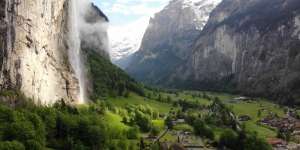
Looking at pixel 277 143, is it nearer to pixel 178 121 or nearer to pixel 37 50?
pixel 178 121

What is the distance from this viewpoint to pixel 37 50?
446 feet

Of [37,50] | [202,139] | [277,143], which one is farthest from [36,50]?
[277,143]

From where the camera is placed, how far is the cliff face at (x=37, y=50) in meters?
123

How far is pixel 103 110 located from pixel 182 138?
30.4m

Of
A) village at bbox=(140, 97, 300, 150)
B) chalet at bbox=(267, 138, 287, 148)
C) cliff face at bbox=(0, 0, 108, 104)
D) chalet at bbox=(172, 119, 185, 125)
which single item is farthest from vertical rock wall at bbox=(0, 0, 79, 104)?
chalet at bbox=(267, 138, 287, 148)

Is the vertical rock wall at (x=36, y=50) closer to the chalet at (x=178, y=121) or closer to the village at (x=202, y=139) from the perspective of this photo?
the village at (x=202, y=139)

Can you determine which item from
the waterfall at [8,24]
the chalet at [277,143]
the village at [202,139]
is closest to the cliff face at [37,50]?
the waterfall at [8,24]

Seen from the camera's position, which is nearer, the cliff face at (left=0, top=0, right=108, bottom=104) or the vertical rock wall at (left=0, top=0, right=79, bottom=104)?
the vertical rock wall at (left=0, top=0, right=79, bottom=104)

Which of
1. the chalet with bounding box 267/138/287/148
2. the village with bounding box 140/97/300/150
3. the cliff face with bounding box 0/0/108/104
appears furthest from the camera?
the chalet with bounding box 267/138/287/148

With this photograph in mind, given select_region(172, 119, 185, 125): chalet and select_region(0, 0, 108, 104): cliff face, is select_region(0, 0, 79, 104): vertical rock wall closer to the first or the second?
select_region(0, 0, 108, 104): cliff face

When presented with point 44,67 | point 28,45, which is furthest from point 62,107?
point 28,45

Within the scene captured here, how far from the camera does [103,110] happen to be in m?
175

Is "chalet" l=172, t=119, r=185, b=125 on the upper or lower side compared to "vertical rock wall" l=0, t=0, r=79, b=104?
lower

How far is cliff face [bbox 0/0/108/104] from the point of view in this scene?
12331 cm
